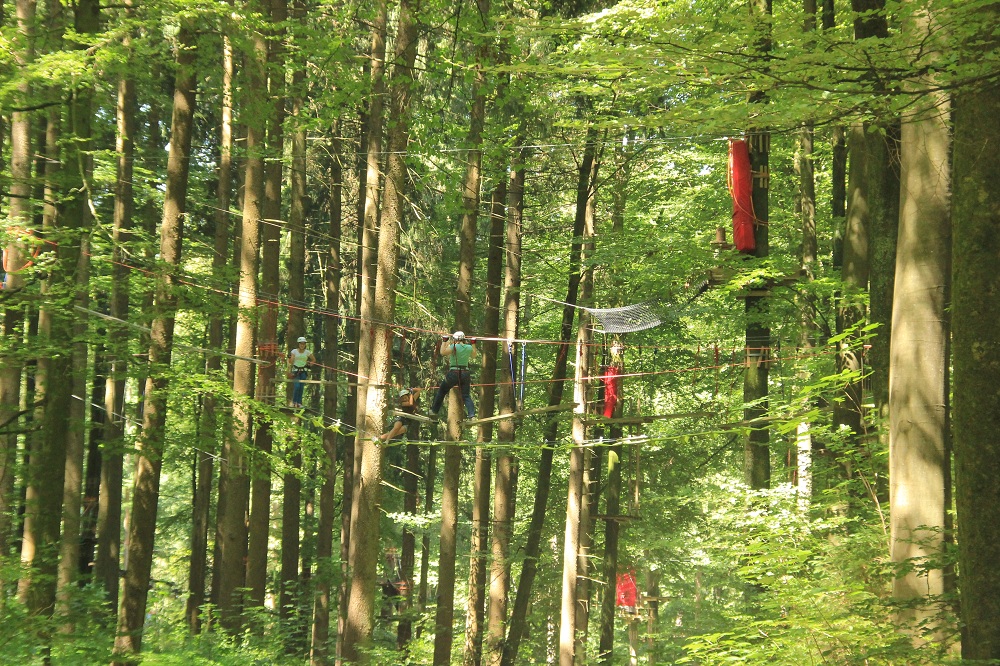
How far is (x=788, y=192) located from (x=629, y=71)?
12.9m

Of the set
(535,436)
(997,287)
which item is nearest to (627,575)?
(535,436)

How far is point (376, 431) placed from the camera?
1018 centimetres

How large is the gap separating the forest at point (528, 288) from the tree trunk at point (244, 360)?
0.19ft

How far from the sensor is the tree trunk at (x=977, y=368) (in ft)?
18.5

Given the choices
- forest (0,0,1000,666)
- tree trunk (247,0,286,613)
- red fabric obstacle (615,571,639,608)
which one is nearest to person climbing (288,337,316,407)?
forest (0,0,1000,666)

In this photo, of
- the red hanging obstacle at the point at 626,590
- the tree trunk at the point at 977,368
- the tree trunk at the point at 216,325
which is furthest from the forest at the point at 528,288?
the red hanging obstacle at the point at 626,590

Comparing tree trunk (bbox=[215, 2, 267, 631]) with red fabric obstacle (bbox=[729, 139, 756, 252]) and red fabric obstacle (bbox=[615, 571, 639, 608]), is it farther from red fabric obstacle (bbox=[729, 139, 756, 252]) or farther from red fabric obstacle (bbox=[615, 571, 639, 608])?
red fabric obstacle (bbox=[615, 571, 639, 608])

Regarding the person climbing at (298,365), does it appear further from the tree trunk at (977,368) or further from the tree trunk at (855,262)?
the tree trunk at (977,368)

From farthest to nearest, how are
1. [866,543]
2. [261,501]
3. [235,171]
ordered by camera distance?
[235,171]
[261,501]
[866,543]

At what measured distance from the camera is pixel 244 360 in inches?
431

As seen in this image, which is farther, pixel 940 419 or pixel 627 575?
pixel 627 575

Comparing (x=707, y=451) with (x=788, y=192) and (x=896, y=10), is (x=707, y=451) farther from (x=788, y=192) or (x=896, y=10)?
(x=896, y=10)

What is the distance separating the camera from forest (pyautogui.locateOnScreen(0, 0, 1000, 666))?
6027mm

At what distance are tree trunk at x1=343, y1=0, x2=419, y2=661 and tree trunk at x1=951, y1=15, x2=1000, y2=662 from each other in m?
6.10
